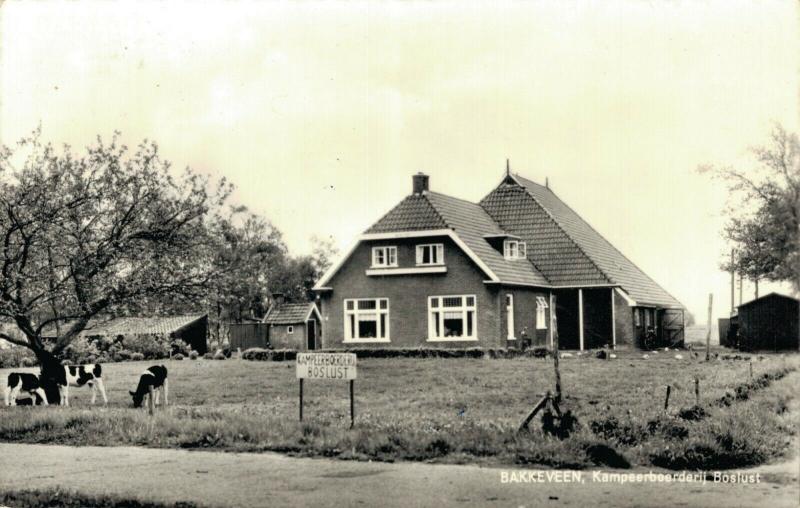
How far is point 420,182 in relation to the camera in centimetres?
3766

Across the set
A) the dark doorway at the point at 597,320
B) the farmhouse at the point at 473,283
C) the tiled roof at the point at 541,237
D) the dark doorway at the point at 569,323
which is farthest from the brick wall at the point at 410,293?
the tiled roof at the point at 541,237

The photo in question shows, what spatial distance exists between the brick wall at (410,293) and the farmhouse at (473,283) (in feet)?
0.13

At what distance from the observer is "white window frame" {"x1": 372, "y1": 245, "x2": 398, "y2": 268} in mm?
37094

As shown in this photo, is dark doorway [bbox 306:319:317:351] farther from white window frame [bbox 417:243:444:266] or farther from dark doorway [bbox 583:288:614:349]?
dark doorway [bbox 583:288:614:349]

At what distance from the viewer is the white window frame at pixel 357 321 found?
3731 centimetres

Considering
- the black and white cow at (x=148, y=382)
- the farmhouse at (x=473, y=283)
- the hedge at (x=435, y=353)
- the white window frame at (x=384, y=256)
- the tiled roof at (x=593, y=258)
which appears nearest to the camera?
the black and white cow at (x=148, y=382)

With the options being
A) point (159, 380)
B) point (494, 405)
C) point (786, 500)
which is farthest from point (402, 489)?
point (159, 380)

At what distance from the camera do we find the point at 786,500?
28.4 feet

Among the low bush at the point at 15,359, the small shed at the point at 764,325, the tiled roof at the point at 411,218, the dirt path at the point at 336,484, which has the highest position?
the tiled roof at the point at 411,218

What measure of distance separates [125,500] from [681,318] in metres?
42.4

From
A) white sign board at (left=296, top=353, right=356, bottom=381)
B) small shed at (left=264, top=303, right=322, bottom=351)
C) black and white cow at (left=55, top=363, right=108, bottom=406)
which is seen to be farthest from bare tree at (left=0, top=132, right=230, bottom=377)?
small shed at (left=264, top=303, right=322, bottom=351)

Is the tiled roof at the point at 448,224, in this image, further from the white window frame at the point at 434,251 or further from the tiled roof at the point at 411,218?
the white window frame at the point at 434,251

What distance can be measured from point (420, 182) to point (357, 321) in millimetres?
6464

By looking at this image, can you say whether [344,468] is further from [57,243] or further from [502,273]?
[502,273]
